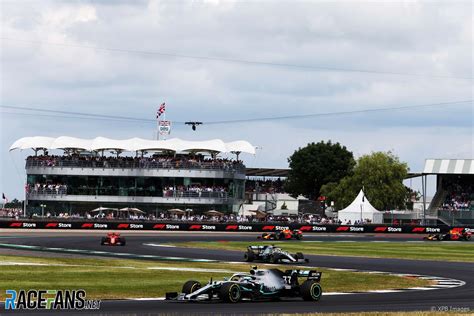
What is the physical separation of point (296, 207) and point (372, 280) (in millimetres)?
102853

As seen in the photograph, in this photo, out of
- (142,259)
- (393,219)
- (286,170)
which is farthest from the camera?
(286,170)

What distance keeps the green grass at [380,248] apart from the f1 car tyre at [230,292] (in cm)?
2965

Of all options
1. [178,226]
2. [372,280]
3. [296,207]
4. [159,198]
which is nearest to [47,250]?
[372,280]

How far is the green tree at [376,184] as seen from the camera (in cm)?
13575

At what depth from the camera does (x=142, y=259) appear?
51.0m

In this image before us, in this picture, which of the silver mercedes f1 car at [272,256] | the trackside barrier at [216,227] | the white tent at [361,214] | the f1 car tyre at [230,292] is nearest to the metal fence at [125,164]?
the white tent at [361,214]

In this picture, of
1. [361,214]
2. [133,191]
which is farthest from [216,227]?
[133,191]

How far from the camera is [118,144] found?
120 m

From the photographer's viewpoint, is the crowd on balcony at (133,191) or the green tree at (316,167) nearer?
the crowd on balcony at (133,191)

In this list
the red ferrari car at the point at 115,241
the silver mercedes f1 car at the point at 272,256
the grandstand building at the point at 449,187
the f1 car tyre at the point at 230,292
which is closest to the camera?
the f1 car tyre at the point at 230,292

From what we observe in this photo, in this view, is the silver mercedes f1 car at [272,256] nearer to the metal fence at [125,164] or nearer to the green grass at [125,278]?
the green grass at [125,278]

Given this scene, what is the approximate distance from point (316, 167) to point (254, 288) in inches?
5045

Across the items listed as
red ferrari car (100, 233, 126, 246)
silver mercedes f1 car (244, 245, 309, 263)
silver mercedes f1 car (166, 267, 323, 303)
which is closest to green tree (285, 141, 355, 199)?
red ferrari car (100, 233, 126, 246)

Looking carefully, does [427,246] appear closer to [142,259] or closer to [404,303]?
[142,259]
